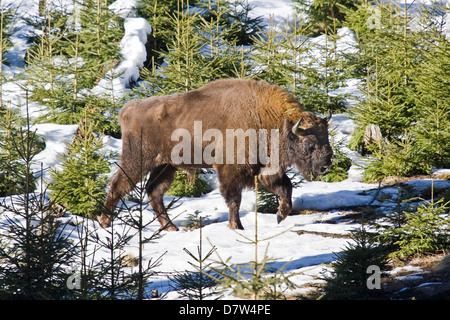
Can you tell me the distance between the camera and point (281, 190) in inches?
327

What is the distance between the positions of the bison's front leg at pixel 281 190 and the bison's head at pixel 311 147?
0.43 meters

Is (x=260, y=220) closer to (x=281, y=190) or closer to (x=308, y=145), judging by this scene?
(x=281, y=190)

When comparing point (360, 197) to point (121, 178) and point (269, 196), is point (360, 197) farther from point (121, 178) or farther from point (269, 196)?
point (121, 178)

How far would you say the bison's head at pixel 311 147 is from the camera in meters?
8.30

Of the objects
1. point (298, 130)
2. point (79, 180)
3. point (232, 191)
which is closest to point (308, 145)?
point (298, 130)

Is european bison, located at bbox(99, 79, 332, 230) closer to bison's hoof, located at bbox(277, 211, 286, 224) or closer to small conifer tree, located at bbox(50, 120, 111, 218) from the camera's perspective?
bison's hoof, located at bbox(277, 211, 286, 224)

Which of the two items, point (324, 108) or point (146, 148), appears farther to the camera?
point (324, 108)

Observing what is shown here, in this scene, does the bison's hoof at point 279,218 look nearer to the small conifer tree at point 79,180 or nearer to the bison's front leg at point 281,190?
the bison's front leg at point 281,190

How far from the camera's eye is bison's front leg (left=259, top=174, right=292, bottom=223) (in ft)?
27.1

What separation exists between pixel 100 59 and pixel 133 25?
2.44m

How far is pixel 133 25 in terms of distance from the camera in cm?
1553

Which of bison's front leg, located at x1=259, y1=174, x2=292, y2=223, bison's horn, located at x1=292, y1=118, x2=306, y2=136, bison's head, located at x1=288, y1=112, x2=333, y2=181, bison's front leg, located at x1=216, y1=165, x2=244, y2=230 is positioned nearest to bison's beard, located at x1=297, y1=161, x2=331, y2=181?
bison's head, located at x1=288, y1=112, x2=333, y2=181
